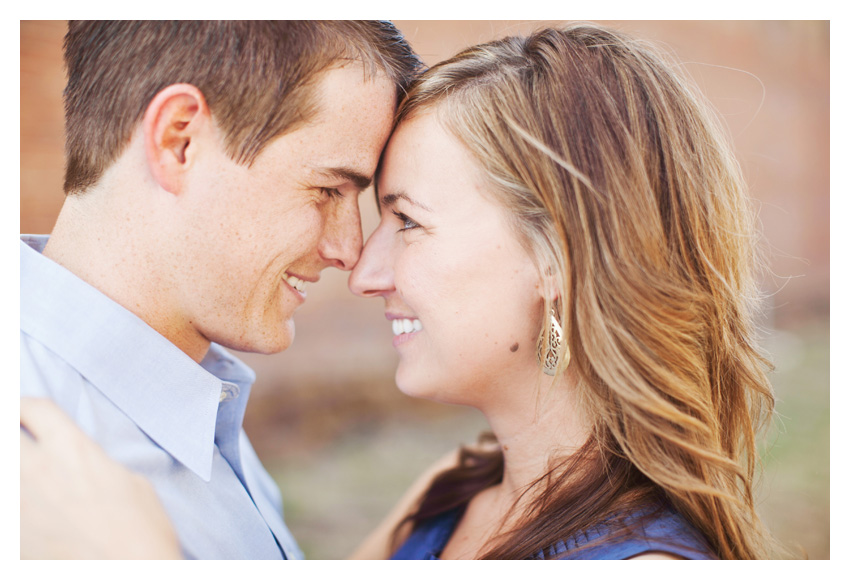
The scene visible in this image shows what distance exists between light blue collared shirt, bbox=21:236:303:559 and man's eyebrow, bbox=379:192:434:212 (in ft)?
2.30

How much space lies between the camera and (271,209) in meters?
1.53

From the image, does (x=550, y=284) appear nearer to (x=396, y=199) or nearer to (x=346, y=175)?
(x=396, y=199)

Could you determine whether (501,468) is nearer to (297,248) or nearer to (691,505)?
(691,505)

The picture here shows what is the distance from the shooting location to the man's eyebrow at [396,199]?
1595 mm

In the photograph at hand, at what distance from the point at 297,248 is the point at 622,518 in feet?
3.66

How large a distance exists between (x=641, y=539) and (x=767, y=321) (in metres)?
1.27

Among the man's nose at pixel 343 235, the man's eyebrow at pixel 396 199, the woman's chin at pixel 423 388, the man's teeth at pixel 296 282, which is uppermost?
the man's eyebrow at pixel 396 199

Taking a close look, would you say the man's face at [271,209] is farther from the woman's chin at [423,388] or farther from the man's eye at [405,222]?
the woman's chin at [423,388]

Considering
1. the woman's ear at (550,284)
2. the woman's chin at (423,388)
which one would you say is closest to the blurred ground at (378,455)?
the woman's ear at (550,284)

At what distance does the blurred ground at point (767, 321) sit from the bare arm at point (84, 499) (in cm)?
68

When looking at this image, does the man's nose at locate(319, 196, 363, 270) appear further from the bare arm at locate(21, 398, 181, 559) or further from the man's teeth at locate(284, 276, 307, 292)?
the bare arm at locate(21, 398, 181, 559)

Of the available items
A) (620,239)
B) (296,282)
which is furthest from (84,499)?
(620,239)

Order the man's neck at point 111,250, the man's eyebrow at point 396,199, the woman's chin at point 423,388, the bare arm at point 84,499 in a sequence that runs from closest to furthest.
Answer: the bare arm at point 84,499 → the man's neck at point 111,250 → the man's eyebrow at point 396,199 → the woman's chin at point 423,388
